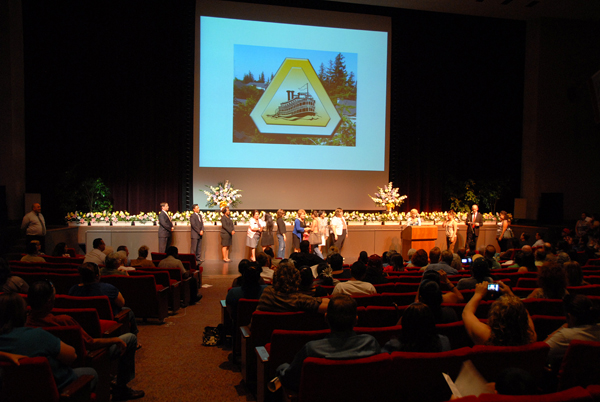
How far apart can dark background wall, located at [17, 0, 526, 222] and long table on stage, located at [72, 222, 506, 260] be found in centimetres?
189

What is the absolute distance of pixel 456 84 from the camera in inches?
590

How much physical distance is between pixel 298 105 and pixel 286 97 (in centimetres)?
45

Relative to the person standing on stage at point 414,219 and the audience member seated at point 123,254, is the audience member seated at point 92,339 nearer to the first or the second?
the audience member seated at point 123,254

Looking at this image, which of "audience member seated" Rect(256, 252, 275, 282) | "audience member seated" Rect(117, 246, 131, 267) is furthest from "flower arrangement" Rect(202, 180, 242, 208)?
"audience member seated" Rect(256, 252, 275, 282)

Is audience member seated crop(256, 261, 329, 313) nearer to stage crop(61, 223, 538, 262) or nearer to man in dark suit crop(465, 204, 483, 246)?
stage crop(61, 223, 538, 262)

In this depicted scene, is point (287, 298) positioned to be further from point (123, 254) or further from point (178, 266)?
point (178, 266)

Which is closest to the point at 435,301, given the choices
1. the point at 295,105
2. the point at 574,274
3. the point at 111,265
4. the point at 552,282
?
the point at 552,282

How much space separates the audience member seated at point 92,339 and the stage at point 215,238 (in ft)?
19.8

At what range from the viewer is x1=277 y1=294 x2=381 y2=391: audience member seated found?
6.89ft

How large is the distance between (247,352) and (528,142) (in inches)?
573

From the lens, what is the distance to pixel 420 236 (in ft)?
35.8

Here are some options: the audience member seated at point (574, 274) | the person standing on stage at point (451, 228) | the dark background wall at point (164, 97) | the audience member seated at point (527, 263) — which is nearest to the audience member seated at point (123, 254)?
the audience member seated at point (574, 274)

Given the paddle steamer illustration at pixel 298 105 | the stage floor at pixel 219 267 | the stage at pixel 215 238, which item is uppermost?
the paddle steamer illustration at pixel 298 105

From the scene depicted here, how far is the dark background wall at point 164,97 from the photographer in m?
11.8
